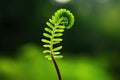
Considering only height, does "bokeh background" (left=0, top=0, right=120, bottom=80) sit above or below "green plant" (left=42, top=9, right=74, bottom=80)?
above

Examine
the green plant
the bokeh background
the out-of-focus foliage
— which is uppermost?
the bokeh background

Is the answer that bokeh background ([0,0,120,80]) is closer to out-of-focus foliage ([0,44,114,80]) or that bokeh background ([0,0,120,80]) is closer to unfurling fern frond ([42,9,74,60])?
out-of-focus foliage ([0,44,114,80])

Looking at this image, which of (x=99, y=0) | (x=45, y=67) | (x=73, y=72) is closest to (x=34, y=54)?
(x=45, y=67)

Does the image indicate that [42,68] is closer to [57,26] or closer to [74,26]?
[57,26]

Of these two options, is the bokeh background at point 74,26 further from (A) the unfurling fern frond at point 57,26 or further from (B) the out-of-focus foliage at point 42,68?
(A) the unfurling fern frond at point 57,26

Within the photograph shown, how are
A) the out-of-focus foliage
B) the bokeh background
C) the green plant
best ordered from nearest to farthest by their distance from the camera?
the green plant < the out-of-focus foliage < the bokeh background

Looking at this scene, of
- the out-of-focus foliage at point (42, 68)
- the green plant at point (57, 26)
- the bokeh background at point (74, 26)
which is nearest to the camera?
the green plant at point (57, 26)

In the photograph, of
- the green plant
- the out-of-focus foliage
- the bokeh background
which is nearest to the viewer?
the green plant

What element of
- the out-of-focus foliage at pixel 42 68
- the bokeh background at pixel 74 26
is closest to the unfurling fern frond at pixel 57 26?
the out-of-focus foliage at pixel 42 68

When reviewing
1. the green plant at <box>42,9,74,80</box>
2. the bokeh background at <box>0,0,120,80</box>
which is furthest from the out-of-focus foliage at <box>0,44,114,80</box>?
the bokeh background at <box>0,0,120,80</box>

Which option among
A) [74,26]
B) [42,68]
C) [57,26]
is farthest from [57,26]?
[74,26]

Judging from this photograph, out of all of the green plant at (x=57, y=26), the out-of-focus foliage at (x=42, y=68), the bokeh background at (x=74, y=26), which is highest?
the bokeh background at (x=74, y=26)
